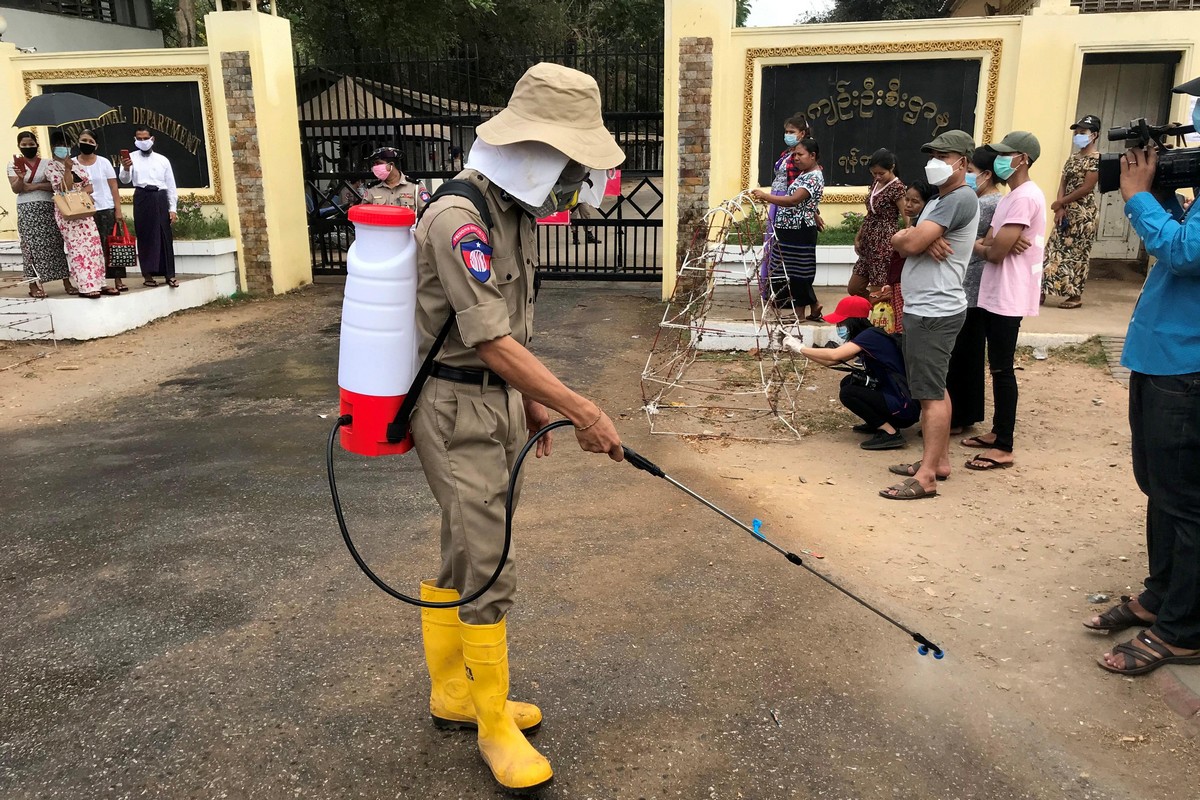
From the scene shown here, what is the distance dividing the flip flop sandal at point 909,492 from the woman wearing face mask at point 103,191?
7.59 metres

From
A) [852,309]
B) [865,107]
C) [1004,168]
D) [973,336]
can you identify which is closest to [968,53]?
[865,107]

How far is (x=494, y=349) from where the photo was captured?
215cm

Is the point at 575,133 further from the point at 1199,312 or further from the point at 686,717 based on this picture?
the point at 1199,312

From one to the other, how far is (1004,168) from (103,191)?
26.4 ft

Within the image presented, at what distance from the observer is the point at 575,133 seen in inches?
87.1

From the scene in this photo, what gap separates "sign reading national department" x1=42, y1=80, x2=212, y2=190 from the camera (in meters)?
10.4

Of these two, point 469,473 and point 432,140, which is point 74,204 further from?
point 469,473

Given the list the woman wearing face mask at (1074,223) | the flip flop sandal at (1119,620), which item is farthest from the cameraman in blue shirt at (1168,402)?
the woman wearing face mask at (1074,223)

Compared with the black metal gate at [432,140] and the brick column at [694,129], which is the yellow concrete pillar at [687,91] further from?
the black metal gate at [432,140]

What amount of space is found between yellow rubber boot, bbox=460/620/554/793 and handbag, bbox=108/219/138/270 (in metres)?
8.09

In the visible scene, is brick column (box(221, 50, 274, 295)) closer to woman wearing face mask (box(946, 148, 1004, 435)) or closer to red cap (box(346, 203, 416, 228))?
woman wearing face mask (box(946, 148, 1004, 435))

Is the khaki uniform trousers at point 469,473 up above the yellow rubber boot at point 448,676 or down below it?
above

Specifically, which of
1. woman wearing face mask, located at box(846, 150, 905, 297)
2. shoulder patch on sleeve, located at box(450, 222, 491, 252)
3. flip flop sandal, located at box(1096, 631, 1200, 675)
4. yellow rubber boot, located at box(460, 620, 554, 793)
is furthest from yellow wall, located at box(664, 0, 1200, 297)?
yellow rubber boot, located at box(460, 620, 554, 793)

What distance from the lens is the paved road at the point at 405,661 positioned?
243 cm
